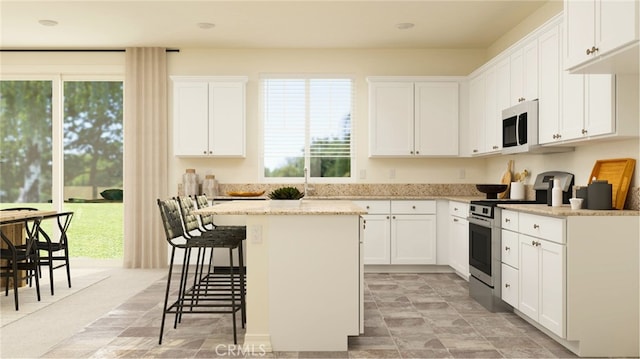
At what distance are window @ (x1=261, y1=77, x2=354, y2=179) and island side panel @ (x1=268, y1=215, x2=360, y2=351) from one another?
325cm

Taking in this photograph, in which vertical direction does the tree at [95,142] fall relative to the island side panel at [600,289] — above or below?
above

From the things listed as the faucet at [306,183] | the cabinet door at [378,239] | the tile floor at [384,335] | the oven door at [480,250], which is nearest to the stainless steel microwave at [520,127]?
the oven door at [480,250]

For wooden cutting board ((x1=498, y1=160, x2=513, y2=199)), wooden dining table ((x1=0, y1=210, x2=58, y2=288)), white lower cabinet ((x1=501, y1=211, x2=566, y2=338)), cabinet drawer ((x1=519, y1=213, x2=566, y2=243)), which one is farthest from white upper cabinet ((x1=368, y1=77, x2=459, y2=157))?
wooden dining table ((x1=0, y1=210, x2=58, y2=288))

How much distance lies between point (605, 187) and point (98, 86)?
6.00 meters

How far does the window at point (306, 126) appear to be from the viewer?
20.8 ft

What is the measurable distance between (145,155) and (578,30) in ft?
16.6

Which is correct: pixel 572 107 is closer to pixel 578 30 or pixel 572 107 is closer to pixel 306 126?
pixel 578 30

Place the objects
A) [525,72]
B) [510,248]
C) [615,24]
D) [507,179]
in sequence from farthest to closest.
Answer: [507,179] → [525,72] → [510,248] → [615,24]

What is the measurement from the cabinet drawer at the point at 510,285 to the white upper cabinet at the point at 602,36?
5.31 feet

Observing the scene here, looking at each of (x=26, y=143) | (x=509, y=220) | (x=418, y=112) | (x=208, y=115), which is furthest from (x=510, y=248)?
(x=26, y=143)

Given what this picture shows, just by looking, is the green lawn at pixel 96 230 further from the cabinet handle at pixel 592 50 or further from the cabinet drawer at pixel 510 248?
the cabinet handle at pixel 592 50

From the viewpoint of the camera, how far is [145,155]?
20.4 ft

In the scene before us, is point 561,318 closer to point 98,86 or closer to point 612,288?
point 612,288

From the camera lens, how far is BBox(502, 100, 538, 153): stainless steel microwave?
4172 mm
